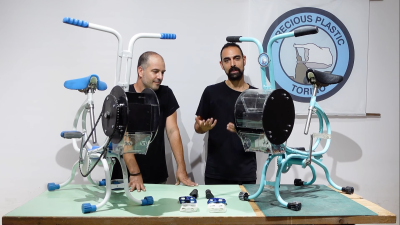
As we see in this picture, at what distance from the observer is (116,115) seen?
1809 mm

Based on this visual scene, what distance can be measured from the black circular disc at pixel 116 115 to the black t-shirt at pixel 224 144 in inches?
49.3

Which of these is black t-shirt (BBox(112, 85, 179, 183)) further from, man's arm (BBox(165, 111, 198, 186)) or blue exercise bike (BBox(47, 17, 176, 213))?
blue exercise bike (BBox(47, 17, 176, 213))

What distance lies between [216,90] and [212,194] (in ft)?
3.71

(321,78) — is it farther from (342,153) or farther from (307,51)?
(342,153)

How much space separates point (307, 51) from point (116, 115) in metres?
2.28

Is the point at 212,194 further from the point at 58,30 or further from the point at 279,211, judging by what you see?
the point at 58,30

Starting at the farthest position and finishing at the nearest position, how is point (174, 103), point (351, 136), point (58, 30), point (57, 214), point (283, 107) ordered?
1. point (351, 136)
2. point (58, 30)
3. point (174, 103)
4. point (283, 107)
5. point (57, 214)

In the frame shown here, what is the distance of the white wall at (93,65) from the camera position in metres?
3.27

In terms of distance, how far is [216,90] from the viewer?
122 inches

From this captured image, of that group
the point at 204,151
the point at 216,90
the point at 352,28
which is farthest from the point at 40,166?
the point at 352,28

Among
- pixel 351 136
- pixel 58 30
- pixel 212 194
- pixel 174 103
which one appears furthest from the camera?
pixel 351 136

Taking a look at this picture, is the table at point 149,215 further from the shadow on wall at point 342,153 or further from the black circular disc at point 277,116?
the shadow on wall at point 342,153

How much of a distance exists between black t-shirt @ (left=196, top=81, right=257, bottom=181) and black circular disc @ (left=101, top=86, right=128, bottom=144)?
4.11 ft

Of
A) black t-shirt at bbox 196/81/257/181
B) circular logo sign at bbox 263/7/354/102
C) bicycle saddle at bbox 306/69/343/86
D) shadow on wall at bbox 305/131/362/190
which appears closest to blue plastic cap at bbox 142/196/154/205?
black t-shirt at bbox 196/81/257/181
